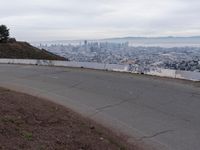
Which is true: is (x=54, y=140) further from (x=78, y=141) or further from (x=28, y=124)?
(x=28, y=124)

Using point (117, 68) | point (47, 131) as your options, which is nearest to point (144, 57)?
point (117, 68)

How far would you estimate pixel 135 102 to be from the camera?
1330cm

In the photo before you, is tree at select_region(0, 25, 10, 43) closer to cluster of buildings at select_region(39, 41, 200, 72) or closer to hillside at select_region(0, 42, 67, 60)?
hillside at select_region(0, 42, 67, 60)

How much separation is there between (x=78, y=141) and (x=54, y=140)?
474mm

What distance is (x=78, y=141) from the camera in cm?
725

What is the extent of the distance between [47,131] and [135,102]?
6044 millimetres

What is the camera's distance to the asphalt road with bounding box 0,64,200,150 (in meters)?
9.12

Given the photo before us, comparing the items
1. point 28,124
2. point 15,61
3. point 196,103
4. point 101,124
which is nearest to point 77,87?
point 196,103

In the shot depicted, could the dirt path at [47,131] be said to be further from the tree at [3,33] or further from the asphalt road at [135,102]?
the tree at [3,33]

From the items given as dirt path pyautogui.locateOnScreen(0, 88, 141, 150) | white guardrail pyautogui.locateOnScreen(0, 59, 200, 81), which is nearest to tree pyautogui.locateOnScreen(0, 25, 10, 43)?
white guardrail pyautogui.locateOnScreen(0, 59, 200, 81)

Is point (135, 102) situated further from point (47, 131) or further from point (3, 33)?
point (3, 33)

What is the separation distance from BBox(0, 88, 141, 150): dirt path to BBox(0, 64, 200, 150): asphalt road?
2.84 ft

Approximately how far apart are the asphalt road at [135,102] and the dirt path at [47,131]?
0.86 metres

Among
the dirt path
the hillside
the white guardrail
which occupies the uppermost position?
the dirt path
